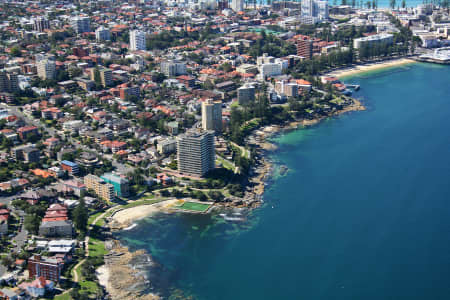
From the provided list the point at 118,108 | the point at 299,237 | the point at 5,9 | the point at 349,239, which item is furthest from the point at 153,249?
the point at 5,9

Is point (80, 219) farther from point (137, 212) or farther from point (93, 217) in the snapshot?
point (137, 212)

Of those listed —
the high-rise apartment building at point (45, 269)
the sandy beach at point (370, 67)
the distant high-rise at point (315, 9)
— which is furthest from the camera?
Result: the distant high-rise at point (315, 9)

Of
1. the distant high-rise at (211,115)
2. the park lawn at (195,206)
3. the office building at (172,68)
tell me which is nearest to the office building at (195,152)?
the park lawn at (195,206)

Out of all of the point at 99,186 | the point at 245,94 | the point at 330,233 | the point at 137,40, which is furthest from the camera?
the point at 137,40

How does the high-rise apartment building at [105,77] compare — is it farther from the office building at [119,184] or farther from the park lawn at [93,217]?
the park lawn at [93,217]

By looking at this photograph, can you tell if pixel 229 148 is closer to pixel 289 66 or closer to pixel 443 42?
pixel 289 66

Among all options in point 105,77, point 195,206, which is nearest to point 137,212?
point 195,206
